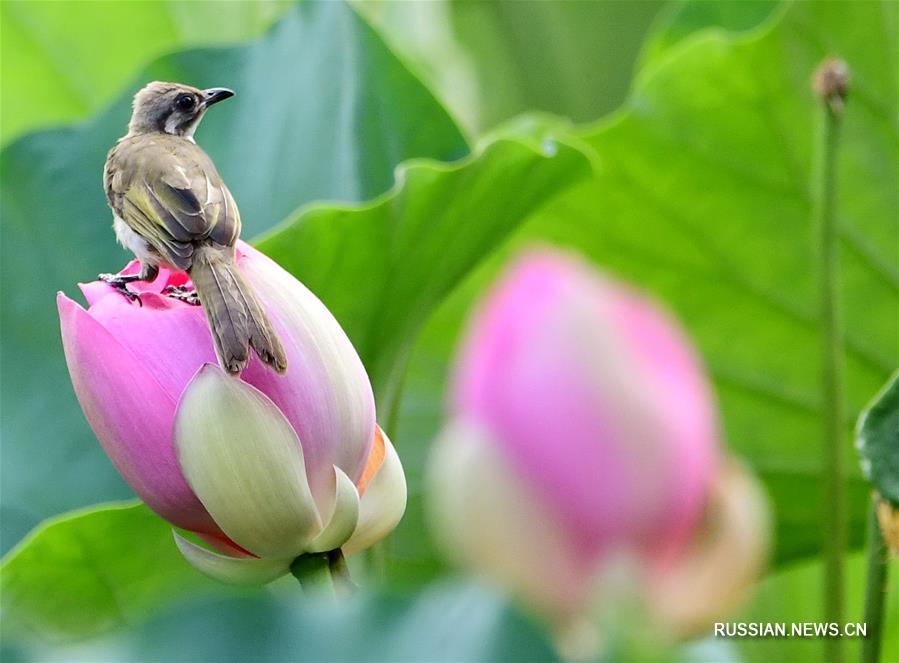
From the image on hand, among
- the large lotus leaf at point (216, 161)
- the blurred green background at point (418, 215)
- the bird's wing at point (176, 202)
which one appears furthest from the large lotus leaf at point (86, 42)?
the bird's wing at point (176, 202)

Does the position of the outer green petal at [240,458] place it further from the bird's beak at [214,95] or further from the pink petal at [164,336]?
the bird's beak at [214,95]

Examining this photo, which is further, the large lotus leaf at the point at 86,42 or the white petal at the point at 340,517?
the large lotus leaf at the point at 86,42

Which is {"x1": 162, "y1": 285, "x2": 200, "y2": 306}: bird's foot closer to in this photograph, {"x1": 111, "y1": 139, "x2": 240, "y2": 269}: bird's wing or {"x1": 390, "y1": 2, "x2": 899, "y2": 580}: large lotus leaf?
{"x1": 111, "y1": 139, "x2": 240, "y2": 269}: bird's wing

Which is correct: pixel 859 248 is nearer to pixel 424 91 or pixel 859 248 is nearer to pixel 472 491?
pixel 424 91

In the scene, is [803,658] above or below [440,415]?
below

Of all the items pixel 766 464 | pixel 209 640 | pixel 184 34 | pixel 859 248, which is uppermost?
pixel 184 34

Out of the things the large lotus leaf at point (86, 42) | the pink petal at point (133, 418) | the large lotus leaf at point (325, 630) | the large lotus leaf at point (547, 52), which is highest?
the large lotus leaf at point (547, 52)

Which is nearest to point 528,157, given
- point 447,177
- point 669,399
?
point 447,177

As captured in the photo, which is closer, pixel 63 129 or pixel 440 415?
pixel 63 129
